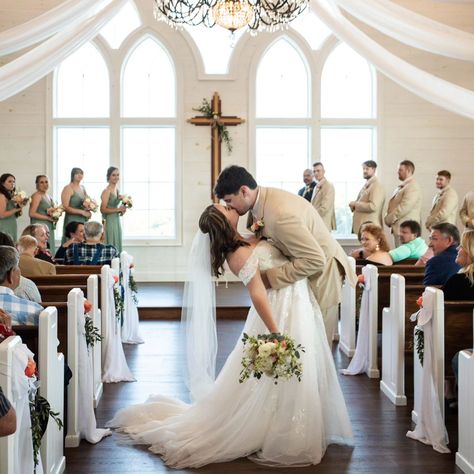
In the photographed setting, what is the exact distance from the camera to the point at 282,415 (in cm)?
399

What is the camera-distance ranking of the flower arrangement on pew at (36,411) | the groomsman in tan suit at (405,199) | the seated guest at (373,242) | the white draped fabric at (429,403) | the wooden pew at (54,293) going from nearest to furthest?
1. the flower arrangement on pew at (36,411)
2. the white draped fabric at (429,403)
3. the wooden pew at (54,293)
4. the seated guest at (373,242)
5. the groomsman in tan suit at (405,199)

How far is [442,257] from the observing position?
548cm

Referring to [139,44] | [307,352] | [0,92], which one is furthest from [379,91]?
[307,352]

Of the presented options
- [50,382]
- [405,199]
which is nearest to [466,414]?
[50,382]

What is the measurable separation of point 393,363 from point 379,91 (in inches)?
284

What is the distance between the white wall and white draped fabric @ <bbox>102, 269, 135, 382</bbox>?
563cm

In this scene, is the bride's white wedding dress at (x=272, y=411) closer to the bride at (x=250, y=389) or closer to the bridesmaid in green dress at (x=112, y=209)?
the bride at (x=250, y=389)

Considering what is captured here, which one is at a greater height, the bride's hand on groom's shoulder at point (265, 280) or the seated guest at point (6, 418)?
the bride's hand on groom's shoulder at point (265, 280)

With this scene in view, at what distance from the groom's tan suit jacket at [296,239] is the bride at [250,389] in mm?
80

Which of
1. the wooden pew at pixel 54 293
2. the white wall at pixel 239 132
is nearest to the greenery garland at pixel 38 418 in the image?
the wooden pew at pixel 54 293

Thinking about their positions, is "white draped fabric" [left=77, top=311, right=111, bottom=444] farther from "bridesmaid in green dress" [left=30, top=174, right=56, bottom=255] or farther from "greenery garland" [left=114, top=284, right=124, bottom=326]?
"bridesmaid in green dress" [left=30, top=174, right=56, bottom=255]

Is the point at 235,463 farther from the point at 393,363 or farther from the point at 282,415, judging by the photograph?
the point at 393,363

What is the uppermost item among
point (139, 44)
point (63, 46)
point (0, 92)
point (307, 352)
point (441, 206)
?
point (139, 44)

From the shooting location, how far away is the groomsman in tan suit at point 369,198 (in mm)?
10344
